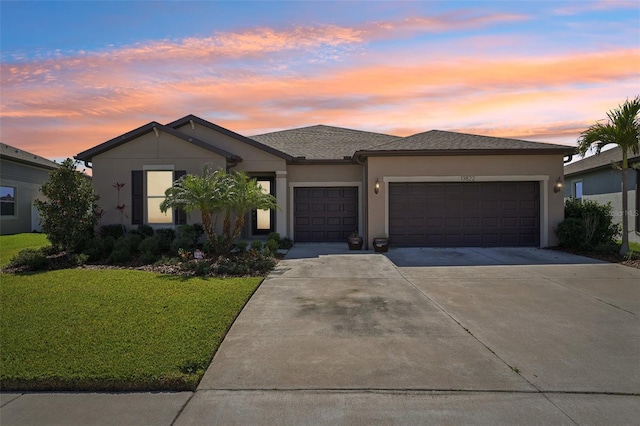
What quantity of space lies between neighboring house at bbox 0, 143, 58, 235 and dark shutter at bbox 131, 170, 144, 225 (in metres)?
9.82

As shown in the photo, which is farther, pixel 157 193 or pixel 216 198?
pixel 157 193

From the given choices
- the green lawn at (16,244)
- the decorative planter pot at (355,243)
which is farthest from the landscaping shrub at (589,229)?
the green lawn at (16,244)

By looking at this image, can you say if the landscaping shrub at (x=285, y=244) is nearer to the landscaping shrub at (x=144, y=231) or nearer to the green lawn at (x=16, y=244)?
the landscaping shrub at (x=144, y=231)

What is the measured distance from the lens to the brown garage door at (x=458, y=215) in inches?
528

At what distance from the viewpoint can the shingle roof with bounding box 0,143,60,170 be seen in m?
18.8

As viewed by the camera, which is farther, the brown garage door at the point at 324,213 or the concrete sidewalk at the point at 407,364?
the brown garage door at the point at 324,213

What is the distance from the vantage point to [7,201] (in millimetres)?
19000

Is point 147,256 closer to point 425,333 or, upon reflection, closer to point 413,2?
point 425,333

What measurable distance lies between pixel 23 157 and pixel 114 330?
20396 mm

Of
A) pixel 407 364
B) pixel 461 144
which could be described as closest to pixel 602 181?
pixel 461 144

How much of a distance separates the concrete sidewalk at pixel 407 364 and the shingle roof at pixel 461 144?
21.1ft

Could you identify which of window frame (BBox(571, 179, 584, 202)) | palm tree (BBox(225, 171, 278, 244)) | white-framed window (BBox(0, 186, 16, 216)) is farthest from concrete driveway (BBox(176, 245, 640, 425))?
white-framed window (BBox(0, 186, 16, 216))

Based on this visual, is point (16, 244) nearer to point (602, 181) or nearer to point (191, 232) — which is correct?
point (191, 232)

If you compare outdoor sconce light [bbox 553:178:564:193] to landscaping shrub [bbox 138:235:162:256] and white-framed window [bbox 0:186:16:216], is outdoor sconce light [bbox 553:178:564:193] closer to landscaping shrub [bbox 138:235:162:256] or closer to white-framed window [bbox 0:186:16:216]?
landscaping shrub [bbox 138:235:162:256]
